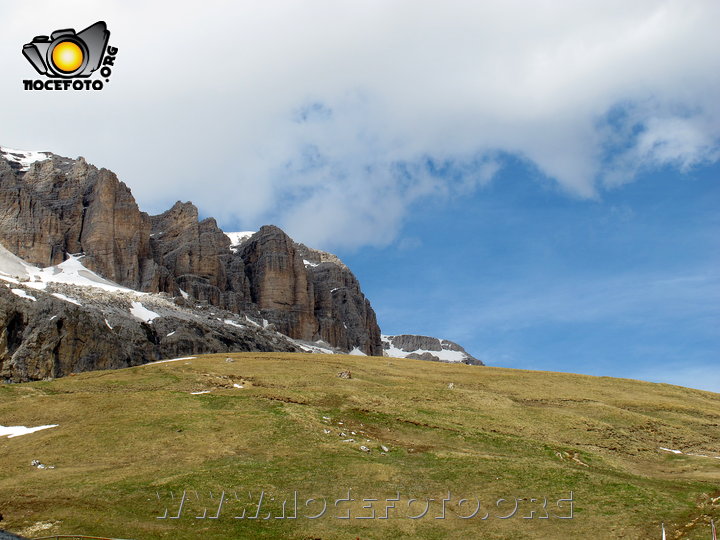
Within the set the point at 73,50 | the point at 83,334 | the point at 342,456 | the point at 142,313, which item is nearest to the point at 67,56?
the point at 73,50

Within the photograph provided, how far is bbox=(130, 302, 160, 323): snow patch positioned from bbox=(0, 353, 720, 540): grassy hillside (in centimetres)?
9731

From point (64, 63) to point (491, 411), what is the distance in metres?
46.8

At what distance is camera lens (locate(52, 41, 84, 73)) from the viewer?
59625 mm

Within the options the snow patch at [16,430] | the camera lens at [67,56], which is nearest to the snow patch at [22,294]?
the camera lens at [67,56]

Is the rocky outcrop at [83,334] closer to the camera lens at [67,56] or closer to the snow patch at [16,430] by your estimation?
the camera lens at [67,56]

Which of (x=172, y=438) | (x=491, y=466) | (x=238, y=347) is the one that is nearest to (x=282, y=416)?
(x=172, y=438)

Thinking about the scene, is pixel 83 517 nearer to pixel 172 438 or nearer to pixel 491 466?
pixel 172 438

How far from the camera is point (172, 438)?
151ft

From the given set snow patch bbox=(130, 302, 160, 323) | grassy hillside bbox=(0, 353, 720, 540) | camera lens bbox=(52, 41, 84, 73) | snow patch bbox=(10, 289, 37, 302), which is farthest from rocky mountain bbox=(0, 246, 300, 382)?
camera lens bbox=(52, 41, 84, 73)

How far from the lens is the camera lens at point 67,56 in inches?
2347

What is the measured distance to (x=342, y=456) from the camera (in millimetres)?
42969

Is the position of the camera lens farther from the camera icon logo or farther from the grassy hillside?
the grassy hillside

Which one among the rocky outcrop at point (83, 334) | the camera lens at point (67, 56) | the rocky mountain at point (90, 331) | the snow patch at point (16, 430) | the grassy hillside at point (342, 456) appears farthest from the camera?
the rocky mountain at point (90, 331)

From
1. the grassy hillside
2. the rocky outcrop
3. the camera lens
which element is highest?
the camera lens
